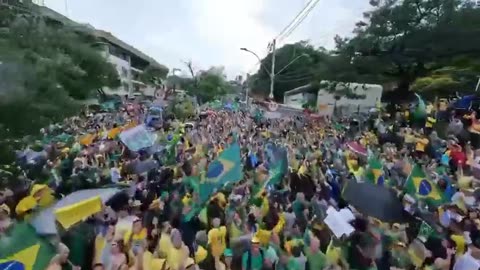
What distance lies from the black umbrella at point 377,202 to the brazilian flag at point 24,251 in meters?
3.96

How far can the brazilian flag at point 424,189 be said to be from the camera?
9.31m

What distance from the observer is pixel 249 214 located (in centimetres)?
917

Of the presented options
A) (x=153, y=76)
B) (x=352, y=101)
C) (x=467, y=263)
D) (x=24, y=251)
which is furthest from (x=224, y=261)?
(x=153, y=76)

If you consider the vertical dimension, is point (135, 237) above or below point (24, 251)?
below

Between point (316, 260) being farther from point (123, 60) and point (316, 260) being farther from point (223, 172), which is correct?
point (123, 60)

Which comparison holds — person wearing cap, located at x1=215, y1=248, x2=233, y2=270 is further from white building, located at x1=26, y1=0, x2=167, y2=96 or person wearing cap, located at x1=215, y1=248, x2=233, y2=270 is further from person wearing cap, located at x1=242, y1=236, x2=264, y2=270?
white building, located at x1=26, y1=0, x2=167, y2=96

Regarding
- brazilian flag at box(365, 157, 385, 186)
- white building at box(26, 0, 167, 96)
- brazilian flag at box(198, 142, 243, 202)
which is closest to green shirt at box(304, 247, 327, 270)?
brazilian flag at box(198, 142, 243, 202)

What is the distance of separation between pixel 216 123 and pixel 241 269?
20357mm

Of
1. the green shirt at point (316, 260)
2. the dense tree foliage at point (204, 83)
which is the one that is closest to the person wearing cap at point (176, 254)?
the green shirt at point (316, 260)

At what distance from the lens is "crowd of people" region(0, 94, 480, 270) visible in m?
7.26

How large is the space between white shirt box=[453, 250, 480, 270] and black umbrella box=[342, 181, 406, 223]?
2.99ft

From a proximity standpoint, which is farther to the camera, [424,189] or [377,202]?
[424,189]

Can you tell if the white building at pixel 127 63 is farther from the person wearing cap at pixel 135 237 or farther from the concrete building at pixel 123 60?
the person wearing cap at pixel 135 237

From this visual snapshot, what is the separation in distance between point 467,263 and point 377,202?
4.01ft
